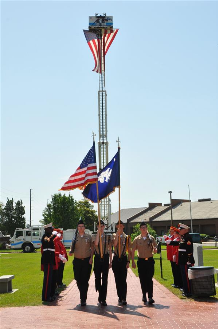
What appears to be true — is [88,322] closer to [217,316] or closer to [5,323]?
[5,323]

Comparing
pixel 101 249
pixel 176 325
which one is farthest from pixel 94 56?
pixel 176 325

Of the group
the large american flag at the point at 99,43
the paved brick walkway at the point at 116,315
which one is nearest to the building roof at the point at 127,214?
the large american flag at the point at 99,43

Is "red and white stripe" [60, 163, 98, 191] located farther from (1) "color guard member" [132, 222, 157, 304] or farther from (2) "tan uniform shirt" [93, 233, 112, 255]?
(1) "color guard member" [132, 222, 157, 304]

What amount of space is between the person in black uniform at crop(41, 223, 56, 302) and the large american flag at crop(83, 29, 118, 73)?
99.3 ft

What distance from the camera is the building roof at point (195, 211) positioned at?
65438mm

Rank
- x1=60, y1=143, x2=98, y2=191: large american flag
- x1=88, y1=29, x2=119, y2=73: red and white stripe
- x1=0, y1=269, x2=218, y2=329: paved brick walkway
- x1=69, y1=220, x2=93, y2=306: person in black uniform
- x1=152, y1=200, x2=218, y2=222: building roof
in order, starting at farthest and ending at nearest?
x1=152, y1=200, x2=218, y2=222: building roof, x1=88, y1=29, x2=119, y2=73: red and white stripe, x1=60, y1=143, x2=98, y2=191: large american flag, x1=69, y1=220, x2=93, y2=306: person in black uniform, x1=0, y1=269, x2=218, y2=329: paved brick walkway

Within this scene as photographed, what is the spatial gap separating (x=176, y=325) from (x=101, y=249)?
3.05 m

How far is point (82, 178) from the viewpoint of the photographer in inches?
448

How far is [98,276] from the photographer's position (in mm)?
10367

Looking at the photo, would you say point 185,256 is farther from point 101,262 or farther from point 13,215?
point 13,215

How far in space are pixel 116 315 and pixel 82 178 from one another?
3.82 meters

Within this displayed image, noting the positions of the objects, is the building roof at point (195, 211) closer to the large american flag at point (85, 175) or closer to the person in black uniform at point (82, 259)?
the large american flag at point (85, 175)

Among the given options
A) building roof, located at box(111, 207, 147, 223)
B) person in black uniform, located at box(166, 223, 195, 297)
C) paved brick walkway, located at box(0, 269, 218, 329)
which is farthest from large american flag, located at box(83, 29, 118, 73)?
building roof, located at box(111, 207, 147, 223)

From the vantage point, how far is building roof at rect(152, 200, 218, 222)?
65.4 metres
